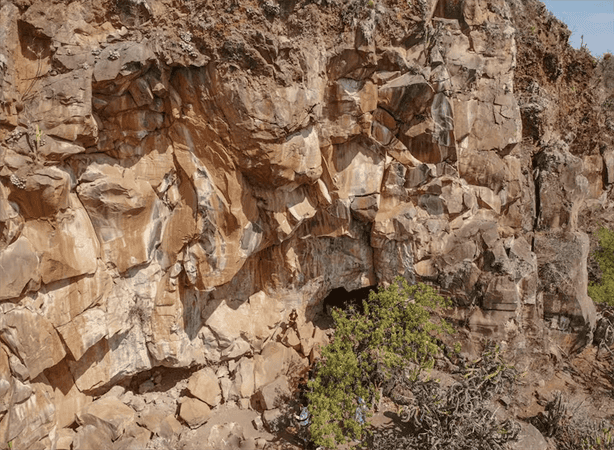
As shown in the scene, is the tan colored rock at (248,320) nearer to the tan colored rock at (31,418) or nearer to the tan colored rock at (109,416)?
the tan colored rock at (109,416)

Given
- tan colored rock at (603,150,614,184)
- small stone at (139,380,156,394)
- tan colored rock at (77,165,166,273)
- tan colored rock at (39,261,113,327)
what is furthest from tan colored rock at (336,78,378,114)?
tan colored rock at (603,150,614,184)

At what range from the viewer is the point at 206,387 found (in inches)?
503

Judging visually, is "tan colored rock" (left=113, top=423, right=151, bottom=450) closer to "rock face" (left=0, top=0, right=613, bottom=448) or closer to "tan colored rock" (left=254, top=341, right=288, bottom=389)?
"rock face" (left=0, top=0, right=613, bottom=448)

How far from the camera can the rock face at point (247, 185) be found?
9102 mm

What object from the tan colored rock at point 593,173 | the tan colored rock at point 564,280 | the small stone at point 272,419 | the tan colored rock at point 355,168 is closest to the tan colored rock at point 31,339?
the small stone at point 272,419

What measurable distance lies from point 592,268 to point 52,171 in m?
21.3

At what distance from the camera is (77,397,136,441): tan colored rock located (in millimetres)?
10484

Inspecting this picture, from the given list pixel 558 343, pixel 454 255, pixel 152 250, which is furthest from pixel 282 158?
pixel 558 343

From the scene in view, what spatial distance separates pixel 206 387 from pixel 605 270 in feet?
58.9

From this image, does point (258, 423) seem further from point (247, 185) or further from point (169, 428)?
point (247, 185)

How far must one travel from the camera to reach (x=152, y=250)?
11188 millimetres

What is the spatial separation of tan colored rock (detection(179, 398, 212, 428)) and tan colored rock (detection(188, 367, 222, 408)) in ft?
0.60

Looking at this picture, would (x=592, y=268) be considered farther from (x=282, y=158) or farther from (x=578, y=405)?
(x=282, y=158)

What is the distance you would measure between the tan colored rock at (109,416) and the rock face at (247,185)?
17 centimetres
